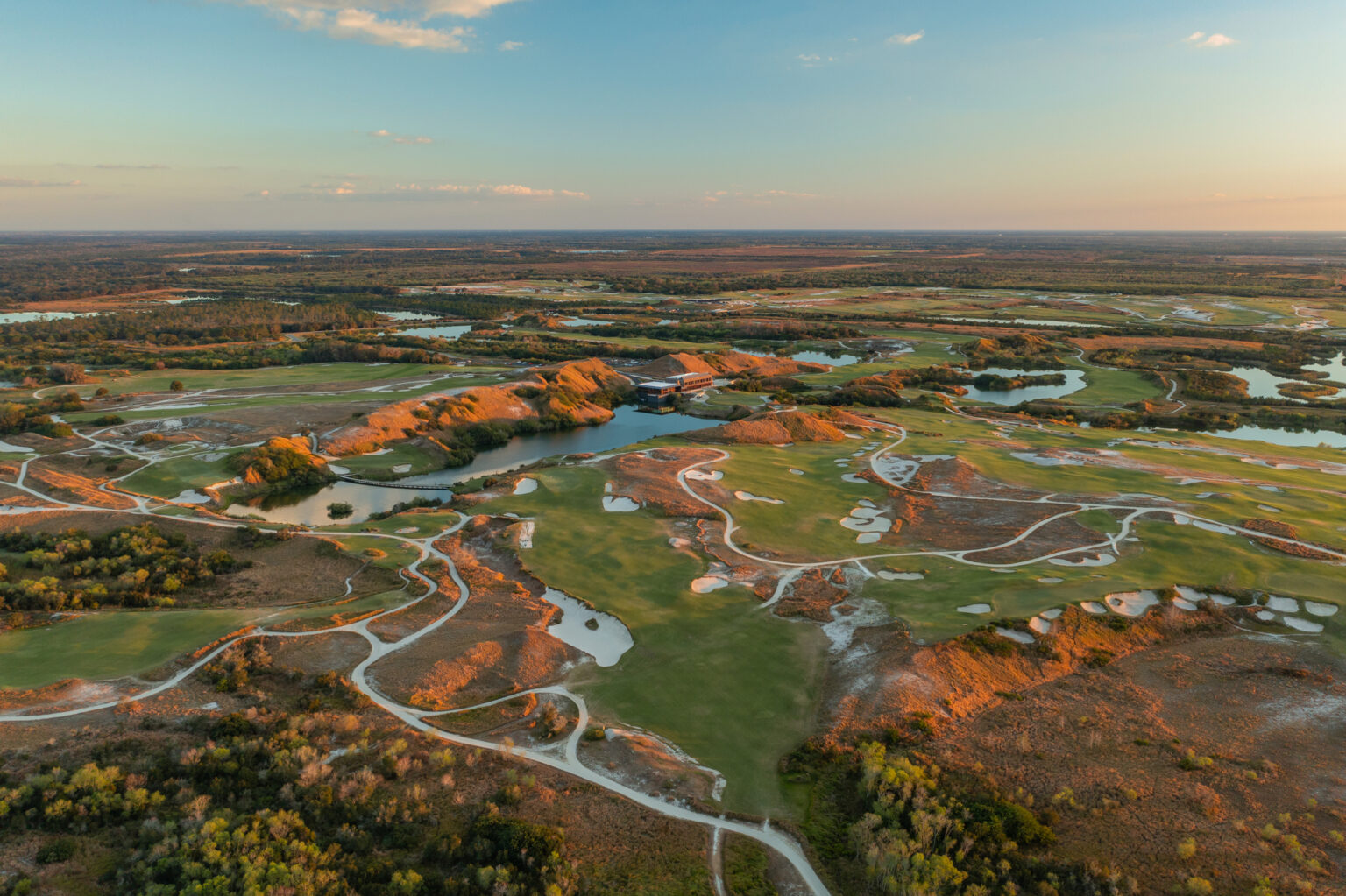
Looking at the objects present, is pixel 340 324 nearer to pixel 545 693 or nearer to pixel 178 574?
pixel 178 574

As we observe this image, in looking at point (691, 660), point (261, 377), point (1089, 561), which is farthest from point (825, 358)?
point (691, 660)

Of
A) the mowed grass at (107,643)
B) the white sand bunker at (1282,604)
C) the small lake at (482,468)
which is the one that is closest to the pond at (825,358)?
the small lake at (482,468)

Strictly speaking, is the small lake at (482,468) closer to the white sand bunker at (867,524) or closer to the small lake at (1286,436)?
the white sand bunker at (867,524)

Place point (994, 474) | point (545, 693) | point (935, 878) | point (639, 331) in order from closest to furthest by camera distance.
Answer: point (935, 878) < point (545, 693) < point (994, 474) < point (639, 331)

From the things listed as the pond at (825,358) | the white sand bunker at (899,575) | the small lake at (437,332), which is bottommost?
the white sand bunker at (899,575)

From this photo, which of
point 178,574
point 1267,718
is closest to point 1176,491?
point 1267,718

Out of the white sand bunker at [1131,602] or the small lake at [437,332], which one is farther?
the small lake at [437,332]
